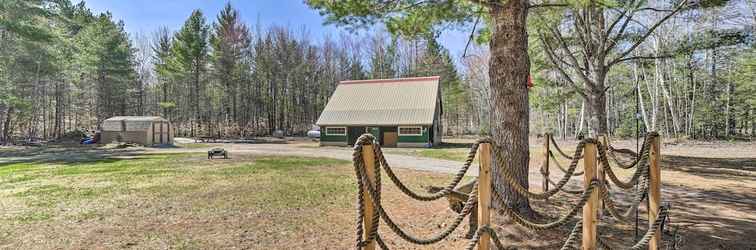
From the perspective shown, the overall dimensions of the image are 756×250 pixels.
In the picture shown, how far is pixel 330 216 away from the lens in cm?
559

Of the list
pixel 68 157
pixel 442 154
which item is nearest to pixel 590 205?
pixel 442 154

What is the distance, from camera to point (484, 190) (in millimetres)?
2844

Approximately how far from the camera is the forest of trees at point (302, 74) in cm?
1452

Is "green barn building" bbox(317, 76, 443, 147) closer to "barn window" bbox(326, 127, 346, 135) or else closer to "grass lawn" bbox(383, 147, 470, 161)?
"barn window" bbox(326, 127, 346, 135)

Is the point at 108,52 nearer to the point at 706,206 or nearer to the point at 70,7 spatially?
the point at 70,7

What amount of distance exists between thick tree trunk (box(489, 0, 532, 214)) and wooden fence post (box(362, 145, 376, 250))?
2.63 meters

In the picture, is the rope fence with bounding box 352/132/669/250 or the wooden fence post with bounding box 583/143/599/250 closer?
the rope fence with bounding box 352/132/669/250

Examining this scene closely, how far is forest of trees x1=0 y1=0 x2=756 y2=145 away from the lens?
14.5 meters

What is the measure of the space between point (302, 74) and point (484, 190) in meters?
37.2

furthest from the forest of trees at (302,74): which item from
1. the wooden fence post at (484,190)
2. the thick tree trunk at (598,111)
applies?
the wooden fence post at (484,190)

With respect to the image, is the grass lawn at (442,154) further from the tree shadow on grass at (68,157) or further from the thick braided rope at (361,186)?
the tree shadow on grass at (68,157)

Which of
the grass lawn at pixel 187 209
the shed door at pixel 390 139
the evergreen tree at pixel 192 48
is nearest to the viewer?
the grass lawn at pixel 187 209

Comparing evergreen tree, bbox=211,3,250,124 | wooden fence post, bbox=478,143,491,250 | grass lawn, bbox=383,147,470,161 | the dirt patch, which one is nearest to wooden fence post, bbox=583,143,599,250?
wooden fence post, bbox=478,143,491,250

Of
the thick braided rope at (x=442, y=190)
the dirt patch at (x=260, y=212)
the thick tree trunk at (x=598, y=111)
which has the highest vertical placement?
the thick tree trunk at (x=598, y=111)
